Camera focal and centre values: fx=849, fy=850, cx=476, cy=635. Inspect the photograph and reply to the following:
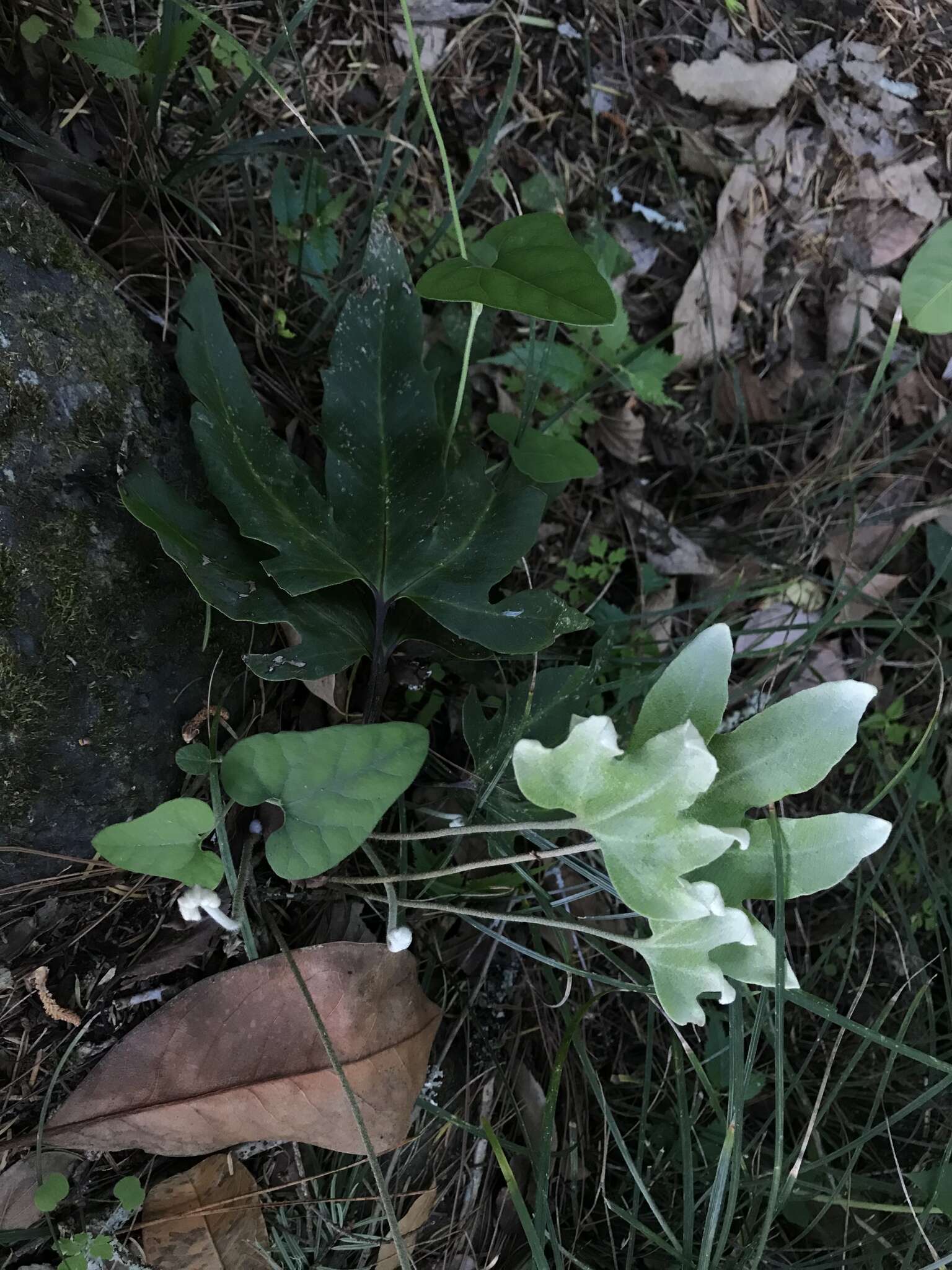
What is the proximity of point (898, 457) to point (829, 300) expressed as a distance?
437 millimetres

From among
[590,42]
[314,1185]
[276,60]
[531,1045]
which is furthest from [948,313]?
[314,1185]

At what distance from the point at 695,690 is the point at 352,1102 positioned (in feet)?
2.56

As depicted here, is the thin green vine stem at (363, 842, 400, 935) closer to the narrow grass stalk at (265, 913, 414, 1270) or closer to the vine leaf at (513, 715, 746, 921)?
the narrow grass stalk at (265, 913, 414, 1270)

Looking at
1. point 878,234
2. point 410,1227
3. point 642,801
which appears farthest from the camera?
point 878,234

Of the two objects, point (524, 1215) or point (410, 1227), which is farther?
point (410, 1227)

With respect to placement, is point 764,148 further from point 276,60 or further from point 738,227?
point 276,60

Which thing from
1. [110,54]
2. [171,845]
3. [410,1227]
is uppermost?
[110,54]

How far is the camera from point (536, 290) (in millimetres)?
1062

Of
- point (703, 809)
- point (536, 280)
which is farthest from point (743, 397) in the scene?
point (703, 809)

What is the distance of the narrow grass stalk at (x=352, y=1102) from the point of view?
1.19 meters

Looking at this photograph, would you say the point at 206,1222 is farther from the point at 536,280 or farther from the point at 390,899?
the point at 536,280

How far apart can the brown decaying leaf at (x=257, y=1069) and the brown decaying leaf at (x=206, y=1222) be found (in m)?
0.09

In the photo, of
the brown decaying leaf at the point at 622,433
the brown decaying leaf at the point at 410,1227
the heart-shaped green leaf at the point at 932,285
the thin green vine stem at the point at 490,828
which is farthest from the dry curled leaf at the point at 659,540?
the brown decaying leaf at the point at 410,1227

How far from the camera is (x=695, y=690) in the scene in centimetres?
112
